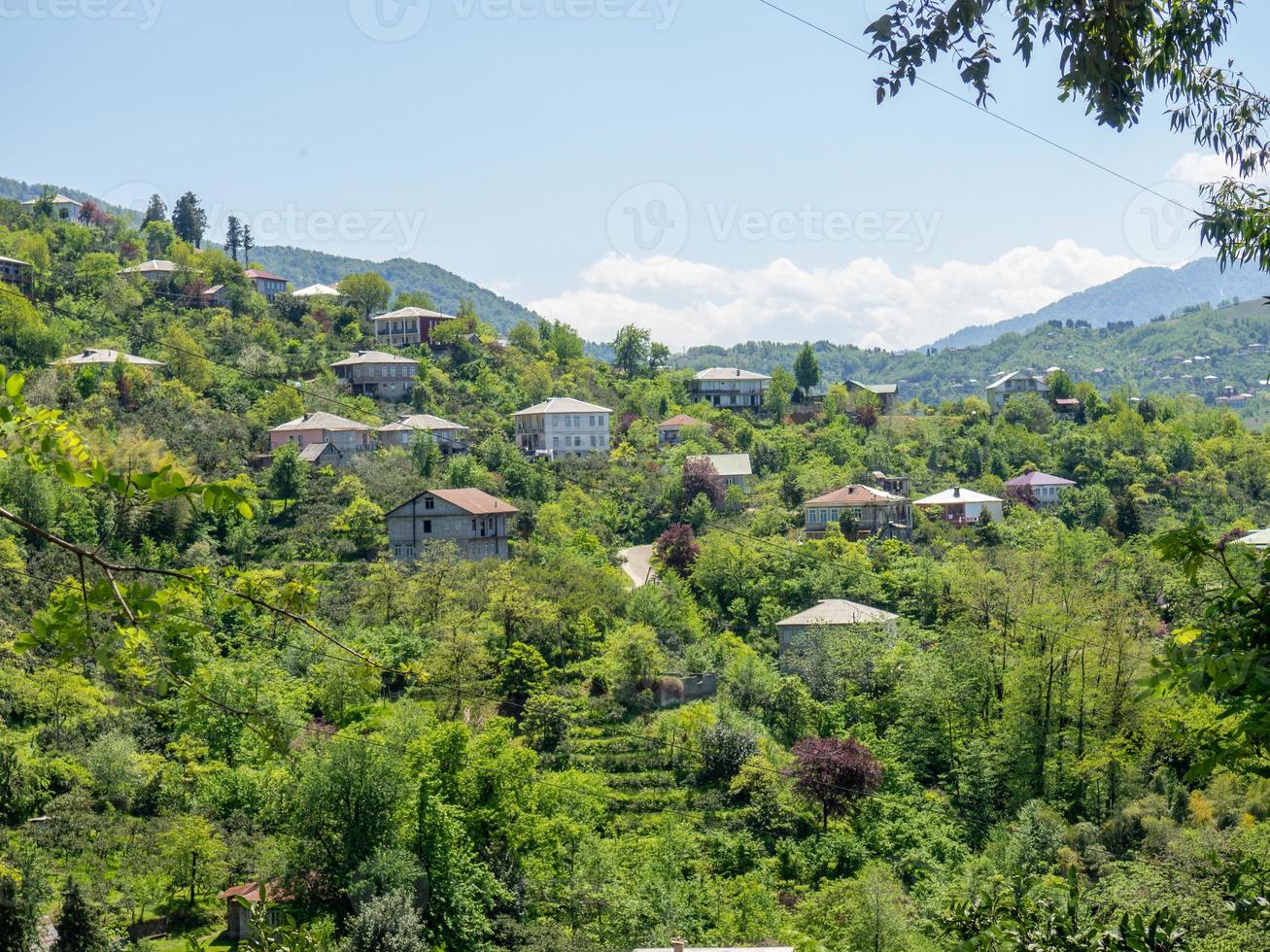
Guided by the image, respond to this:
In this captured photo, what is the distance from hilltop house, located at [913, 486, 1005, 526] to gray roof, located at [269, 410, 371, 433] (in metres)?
22.1

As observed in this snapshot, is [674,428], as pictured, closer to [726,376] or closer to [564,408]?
[564,408]

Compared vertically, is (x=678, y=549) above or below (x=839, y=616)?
above

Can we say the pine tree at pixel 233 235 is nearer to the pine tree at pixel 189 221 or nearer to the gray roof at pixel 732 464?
the pine tree at pixel 189 221

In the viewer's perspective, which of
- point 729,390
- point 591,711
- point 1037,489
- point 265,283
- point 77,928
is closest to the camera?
point 77,928

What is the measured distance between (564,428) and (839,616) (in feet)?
70.3

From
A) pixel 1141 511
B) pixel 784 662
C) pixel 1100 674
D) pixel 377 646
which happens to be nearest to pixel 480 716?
pixel 377 646

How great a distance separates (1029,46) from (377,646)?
26.1m

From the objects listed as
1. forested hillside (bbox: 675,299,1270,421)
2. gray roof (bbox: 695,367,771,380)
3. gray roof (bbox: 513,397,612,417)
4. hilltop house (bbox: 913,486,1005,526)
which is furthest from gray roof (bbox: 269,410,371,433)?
forested hillside (bbox: 675,299,1270,421)

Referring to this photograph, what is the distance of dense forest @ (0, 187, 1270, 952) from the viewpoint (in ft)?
60.7

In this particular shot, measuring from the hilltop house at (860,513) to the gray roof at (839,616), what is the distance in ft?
26.3

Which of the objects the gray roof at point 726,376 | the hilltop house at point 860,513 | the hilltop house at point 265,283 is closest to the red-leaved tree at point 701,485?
the hilltop house at point 860,513

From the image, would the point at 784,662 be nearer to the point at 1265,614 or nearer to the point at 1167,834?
the point at 1167,834

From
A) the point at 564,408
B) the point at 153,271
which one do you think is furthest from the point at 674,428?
the point at 153,271

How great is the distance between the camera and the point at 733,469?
51062 millimetres
